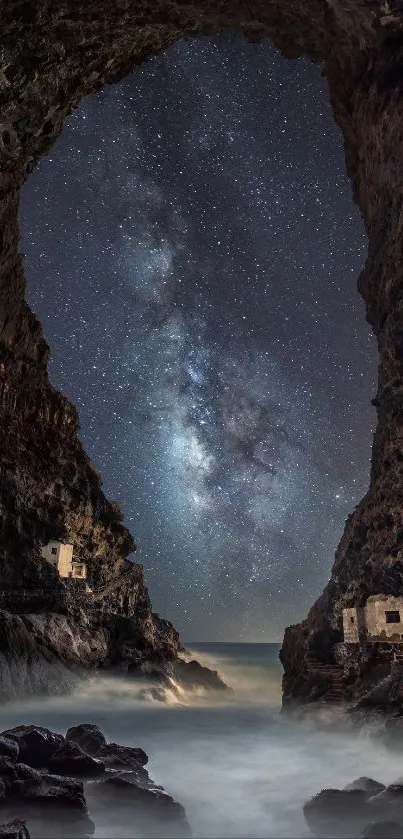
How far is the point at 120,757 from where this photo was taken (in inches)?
441

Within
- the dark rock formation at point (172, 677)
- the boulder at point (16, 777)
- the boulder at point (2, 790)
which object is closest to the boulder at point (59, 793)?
the boulder at point (16, 777)

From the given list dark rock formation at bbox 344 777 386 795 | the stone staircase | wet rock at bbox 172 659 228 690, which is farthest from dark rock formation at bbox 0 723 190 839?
wet rock at bbox 172 659 228 690

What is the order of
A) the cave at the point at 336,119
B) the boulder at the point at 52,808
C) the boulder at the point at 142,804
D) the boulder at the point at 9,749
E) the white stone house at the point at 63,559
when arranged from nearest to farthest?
the boulder at the point at 52,808, the boulder at the point at 142,804, the boulder at the point at 9,749, the cave at the point at 336,119, the white stone house at the point at 63,559

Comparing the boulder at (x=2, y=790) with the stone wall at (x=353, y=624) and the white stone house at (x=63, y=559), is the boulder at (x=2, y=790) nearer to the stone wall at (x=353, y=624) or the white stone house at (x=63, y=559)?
the stone wall at (x=353, y=624)

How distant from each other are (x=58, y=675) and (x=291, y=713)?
12093 mm

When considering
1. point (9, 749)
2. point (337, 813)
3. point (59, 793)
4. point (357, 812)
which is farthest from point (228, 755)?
point (59, 793)

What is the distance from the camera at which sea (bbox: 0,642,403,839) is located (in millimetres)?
9961

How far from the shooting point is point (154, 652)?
40.2m

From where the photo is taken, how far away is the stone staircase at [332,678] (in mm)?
22031

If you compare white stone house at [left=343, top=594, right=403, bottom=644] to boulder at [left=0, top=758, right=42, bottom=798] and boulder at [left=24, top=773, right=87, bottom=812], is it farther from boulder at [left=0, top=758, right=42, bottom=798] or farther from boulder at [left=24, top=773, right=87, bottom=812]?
boulder at [left=0, top=758, right=42, bottom=798]

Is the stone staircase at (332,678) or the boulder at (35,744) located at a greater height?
the boulder at (35,744)

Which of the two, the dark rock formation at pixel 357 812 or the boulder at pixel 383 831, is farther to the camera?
the dark rock formation at pixel 357 812

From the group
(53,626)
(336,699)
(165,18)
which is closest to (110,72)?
(165,18)

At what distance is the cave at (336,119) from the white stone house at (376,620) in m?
1.05
